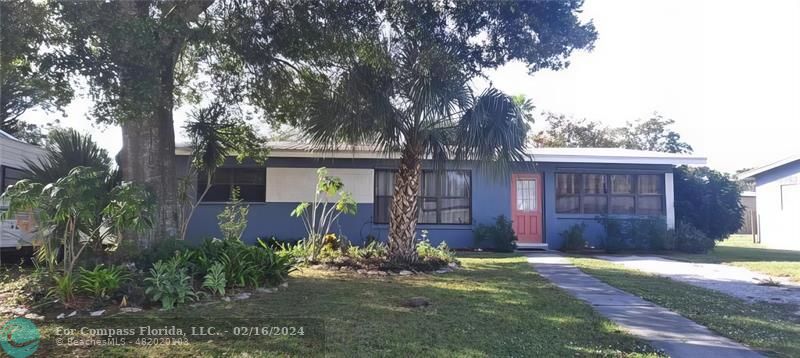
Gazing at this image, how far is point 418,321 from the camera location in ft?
18.4

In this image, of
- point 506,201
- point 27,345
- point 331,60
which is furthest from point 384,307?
point 506,201

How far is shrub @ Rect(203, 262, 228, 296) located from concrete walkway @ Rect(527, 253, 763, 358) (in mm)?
4666

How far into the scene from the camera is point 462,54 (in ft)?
28.3

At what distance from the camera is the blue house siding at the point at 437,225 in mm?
14383

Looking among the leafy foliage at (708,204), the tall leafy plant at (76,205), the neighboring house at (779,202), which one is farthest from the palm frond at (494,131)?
the neighboring house at (779,202)

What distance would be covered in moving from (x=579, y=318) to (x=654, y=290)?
2.59 m

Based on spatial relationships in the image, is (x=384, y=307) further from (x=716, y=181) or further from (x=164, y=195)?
(x=716, y=181)

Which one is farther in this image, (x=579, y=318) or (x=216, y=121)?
(x=216, y=121)

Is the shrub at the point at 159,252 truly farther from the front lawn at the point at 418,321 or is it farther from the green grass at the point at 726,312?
the green grass at the point at 726,312

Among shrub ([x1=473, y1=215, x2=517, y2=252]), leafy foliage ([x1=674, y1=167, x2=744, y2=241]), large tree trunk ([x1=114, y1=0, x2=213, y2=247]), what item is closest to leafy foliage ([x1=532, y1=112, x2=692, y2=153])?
leafy foliage ([x1=674, y1=167, x2=744, y2=241])

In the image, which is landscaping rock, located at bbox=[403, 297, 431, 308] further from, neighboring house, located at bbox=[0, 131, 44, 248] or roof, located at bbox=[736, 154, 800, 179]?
roof, located at bbox=[736, 154, 800, 179]

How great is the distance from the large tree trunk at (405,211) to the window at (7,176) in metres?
7.09

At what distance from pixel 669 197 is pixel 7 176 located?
1619 cm

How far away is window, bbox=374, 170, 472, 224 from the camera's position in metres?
14.9
